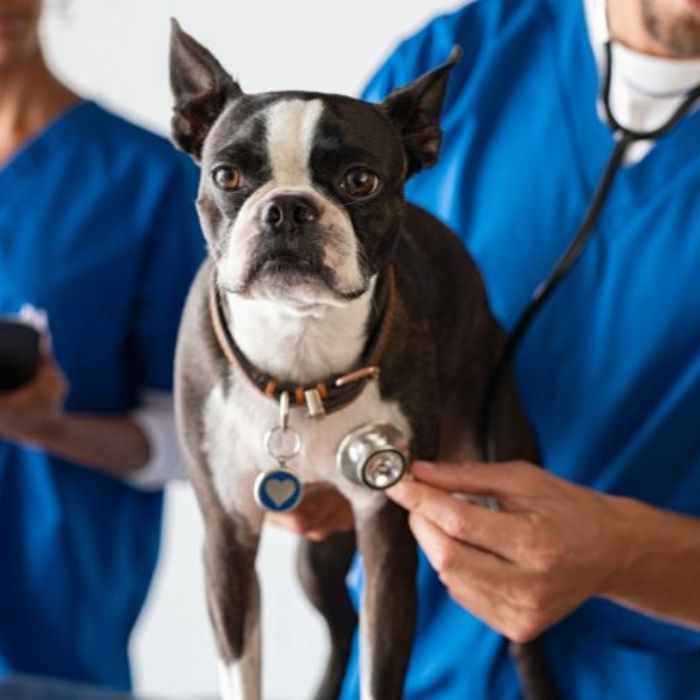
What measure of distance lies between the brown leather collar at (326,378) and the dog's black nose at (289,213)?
0.31 ft

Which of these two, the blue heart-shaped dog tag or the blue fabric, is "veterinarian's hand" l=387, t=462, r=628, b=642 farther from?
the blue fabric

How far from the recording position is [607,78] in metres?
0.90

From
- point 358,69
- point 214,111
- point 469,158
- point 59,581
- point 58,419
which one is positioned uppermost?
point 214,111

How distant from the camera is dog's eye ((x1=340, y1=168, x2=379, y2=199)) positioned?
617 millimetres

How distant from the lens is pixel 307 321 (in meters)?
0.68

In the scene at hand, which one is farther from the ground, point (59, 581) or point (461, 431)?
point (461, 431)

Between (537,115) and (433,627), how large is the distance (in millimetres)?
406

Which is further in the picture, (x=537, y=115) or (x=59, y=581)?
(x=59, y=581)

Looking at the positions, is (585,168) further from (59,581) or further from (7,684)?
(59,581)

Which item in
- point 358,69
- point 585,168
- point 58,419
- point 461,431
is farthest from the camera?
point 358,69

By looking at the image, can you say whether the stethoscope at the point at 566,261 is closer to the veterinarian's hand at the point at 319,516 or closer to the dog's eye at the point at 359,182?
the veterinarian's hand at the point at 319,516

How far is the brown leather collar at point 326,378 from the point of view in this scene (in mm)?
672

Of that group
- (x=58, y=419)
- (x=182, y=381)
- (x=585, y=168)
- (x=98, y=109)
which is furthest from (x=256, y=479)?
(x=98, y=109)

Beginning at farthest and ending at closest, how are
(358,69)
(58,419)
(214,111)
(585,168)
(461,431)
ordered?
(358,69), (58,419), (585,168), (461,431), (214,111)
